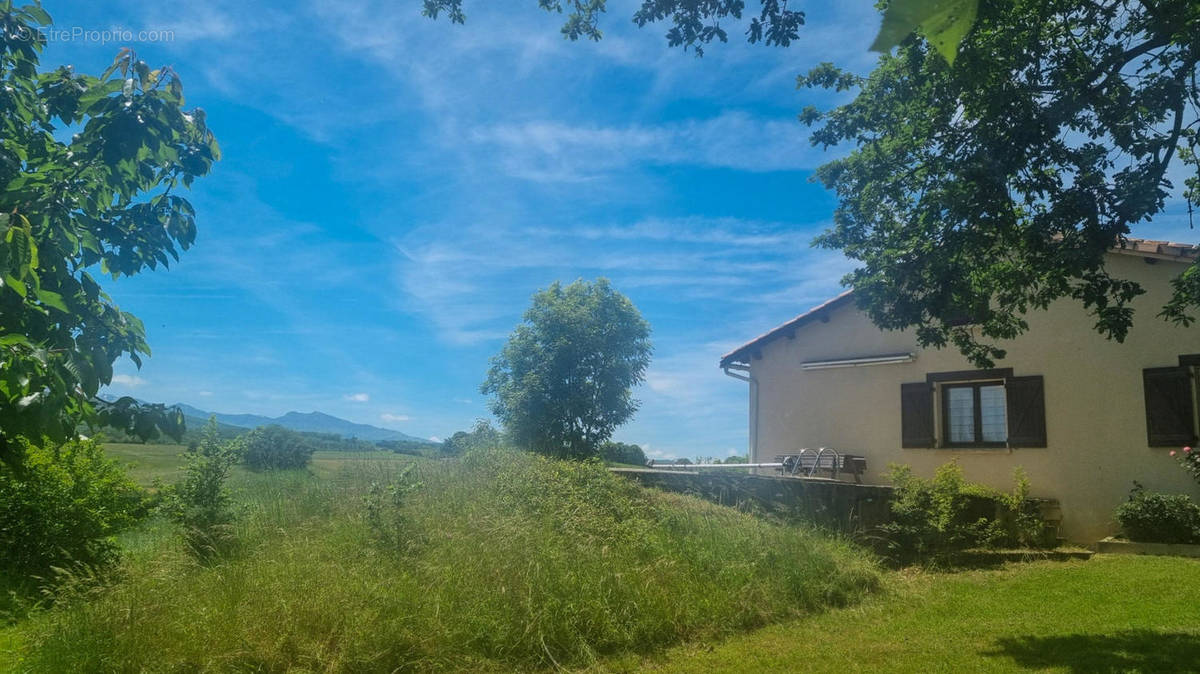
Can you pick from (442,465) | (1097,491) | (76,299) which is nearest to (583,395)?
(442,465)

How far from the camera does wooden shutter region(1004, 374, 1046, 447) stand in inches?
523

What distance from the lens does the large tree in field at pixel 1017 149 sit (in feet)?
21.9

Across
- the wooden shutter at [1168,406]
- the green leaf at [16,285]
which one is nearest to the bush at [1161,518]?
the wooden shutter at [1168,406]

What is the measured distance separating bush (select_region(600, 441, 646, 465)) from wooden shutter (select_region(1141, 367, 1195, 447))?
11.6 m

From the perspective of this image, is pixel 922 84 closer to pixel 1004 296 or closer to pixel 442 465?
pixel 1004 296

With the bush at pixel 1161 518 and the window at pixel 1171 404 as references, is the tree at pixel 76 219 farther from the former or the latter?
the window at pixel 1171 404

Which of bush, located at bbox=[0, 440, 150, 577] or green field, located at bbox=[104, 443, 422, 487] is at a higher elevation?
green field, located at bbox=[104, 443, 422, 487]

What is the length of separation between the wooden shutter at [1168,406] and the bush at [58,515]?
14377mm

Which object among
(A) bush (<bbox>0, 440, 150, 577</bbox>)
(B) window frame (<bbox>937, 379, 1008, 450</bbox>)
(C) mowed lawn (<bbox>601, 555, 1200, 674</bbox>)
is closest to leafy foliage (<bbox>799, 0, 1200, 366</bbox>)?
(C) mowed lawn (<bbox>601, 555, 1200, 674</bbox>)

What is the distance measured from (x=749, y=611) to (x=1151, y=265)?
10.3 m

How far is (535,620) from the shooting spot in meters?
5.85

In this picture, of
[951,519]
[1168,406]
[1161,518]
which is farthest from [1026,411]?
[951,519]

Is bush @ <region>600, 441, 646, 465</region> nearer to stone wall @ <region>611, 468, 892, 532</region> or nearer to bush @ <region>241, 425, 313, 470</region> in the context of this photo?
stone wall @ <region>611, 468, 892, 532</region>

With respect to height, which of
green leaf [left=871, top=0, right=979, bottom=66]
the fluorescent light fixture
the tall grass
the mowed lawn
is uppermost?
the fluorescent light fixture
